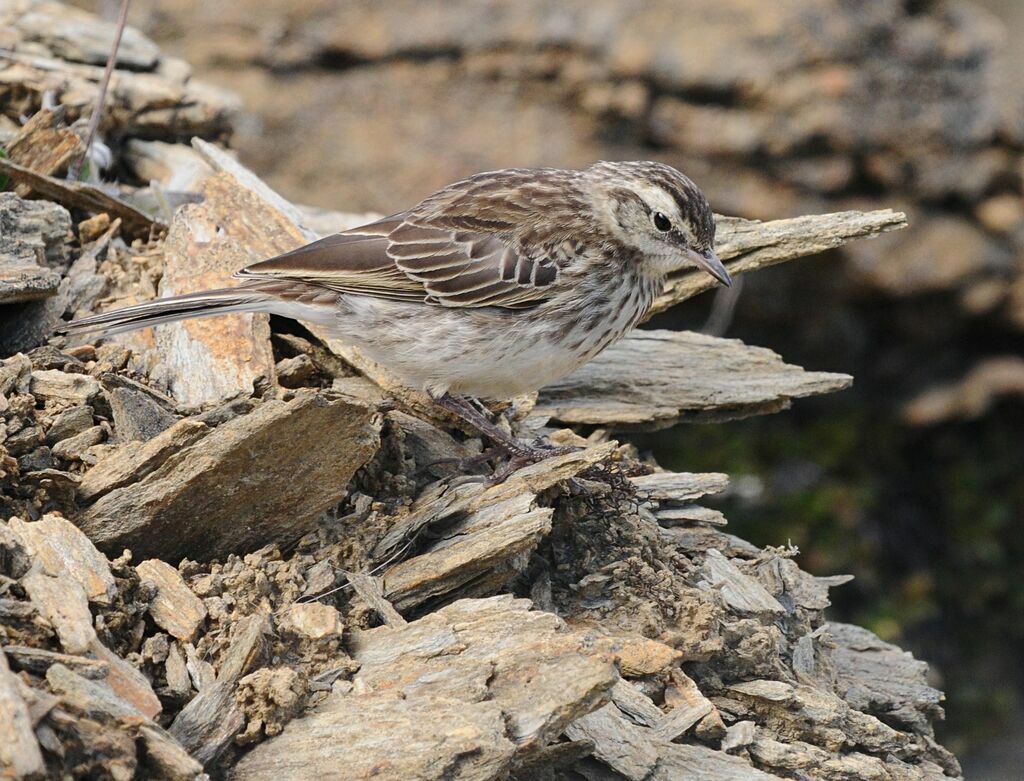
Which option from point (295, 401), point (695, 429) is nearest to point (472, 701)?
point (295, 401)

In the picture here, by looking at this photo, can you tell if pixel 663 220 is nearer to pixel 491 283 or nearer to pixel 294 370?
pixel 491 283

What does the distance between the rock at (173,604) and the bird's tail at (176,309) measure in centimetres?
131

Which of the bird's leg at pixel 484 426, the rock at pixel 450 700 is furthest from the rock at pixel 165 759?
the bird's leg at pixel 484 426

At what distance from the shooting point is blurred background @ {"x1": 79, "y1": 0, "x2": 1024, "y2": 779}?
36.8ft

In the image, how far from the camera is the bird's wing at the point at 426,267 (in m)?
6.07

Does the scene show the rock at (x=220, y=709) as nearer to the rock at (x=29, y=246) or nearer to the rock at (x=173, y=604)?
the rock at (x=173, y=604)

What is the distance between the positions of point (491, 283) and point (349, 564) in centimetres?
177

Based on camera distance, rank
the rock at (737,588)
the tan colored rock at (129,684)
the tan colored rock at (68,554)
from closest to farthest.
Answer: the tan colored rock at (129,684) < the tan colored rock at (68,554) < the rock at (737,588)

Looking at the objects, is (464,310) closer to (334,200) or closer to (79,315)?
(79,315)

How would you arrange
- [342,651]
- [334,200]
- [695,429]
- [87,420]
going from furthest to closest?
[334,200]
[695,429]
[87,420]
[342,651]

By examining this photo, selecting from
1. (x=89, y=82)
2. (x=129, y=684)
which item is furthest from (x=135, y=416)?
(x=89, y=82)

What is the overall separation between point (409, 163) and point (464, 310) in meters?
6.95

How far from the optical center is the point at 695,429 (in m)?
11.2

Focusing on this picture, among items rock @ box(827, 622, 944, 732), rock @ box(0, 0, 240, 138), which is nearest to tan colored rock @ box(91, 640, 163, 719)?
rock @ box(827, 622, 944, 732)
